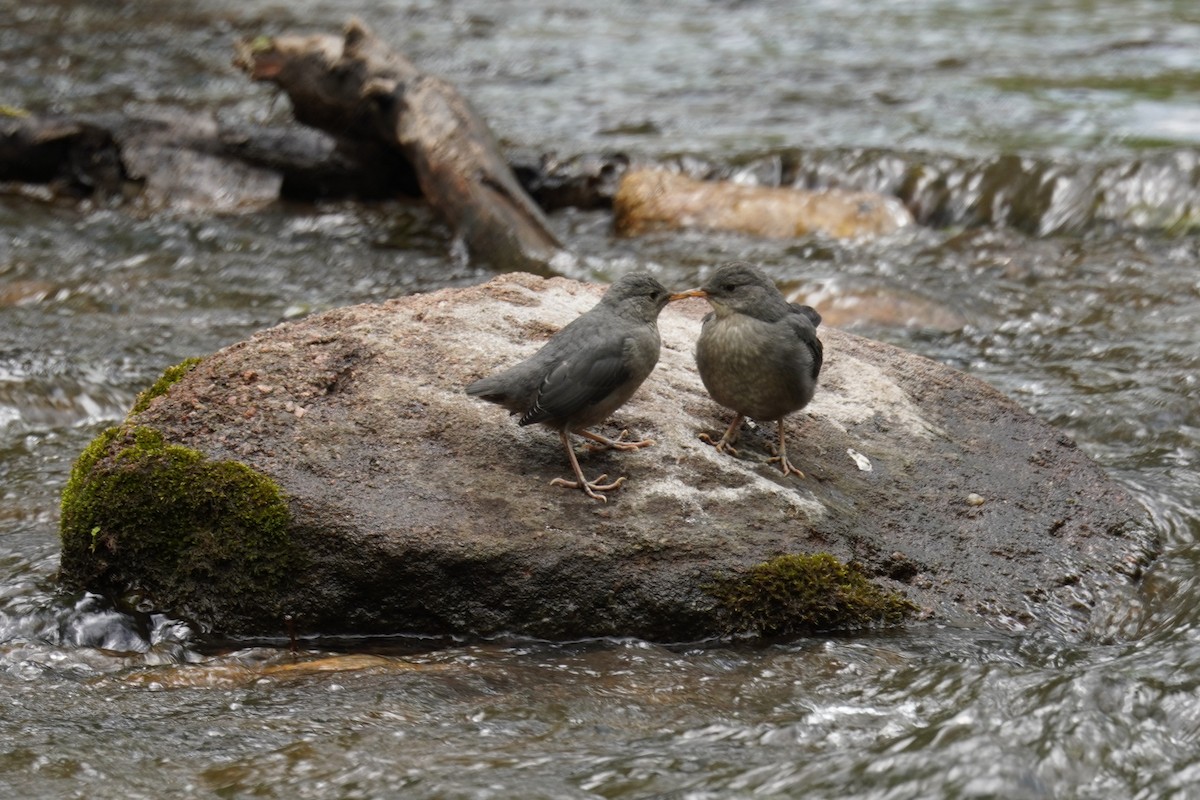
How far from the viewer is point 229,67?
1508 cm

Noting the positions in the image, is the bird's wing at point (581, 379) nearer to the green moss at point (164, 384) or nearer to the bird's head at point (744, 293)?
the bird's head at point (744, 293)

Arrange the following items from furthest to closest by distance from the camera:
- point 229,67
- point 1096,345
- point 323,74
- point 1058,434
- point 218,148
→ point 229,67 → point 218,148 → point 323,74 → point 1096,345 → point 1058,434

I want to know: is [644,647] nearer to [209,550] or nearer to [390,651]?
[390,651]

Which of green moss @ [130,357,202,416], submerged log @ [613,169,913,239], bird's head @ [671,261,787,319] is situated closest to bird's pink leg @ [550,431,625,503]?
bird's head @ [671,261,787,319]

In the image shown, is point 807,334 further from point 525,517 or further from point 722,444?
point 525,517

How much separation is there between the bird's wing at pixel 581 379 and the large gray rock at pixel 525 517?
0.98 ft

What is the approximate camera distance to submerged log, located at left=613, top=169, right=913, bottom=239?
1023 centimetres

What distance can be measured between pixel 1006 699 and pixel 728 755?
35.1 inches

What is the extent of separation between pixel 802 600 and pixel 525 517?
99cm

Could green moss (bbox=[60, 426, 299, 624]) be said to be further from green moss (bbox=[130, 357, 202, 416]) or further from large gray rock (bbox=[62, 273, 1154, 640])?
green moss (bbox=[130, 357, 202, 416])

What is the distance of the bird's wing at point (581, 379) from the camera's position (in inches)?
177

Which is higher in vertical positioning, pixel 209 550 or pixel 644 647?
pixel 209 550

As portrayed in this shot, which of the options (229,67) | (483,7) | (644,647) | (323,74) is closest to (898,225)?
(323,74)

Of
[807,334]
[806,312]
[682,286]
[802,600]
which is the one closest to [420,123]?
[682,286]
